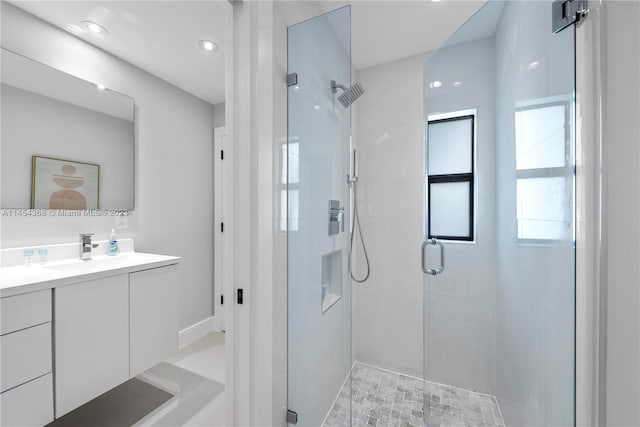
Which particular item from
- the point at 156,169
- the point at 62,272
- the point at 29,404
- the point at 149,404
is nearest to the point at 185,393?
the point at 149,404

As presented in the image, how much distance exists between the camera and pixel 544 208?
3.13ft

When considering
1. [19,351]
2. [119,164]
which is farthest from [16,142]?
[19,351]

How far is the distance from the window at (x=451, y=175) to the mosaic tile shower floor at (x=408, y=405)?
3.04 feet

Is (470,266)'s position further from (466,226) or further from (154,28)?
(154,28)

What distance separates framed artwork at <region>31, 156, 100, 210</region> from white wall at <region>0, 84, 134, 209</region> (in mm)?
30

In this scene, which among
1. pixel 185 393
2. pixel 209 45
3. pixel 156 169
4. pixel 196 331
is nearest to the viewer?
pixel 185 393

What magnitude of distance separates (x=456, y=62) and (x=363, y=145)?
743 millimetres

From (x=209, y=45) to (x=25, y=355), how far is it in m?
2.08

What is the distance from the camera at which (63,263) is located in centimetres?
164

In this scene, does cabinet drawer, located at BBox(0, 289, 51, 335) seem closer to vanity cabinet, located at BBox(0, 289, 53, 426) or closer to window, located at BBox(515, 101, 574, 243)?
vanity cabinet, located at BBox(0, 289, 53, 426)

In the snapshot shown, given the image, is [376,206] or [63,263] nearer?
[63,263]

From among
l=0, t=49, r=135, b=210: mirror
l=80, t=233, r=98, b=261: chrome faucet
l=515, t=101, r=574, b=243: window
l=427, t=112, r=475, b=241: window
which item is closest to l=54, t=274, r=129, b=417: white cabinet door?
l=80, t=233, r=98, b=261: chrome faucet

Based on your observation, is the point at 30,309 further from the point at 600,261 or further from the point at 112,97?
the point at 600,261

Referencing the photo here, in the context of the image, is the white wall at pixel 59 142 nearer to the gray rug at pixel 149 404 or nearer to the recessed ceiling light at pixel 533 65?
the gray rug at pixel 149 404
